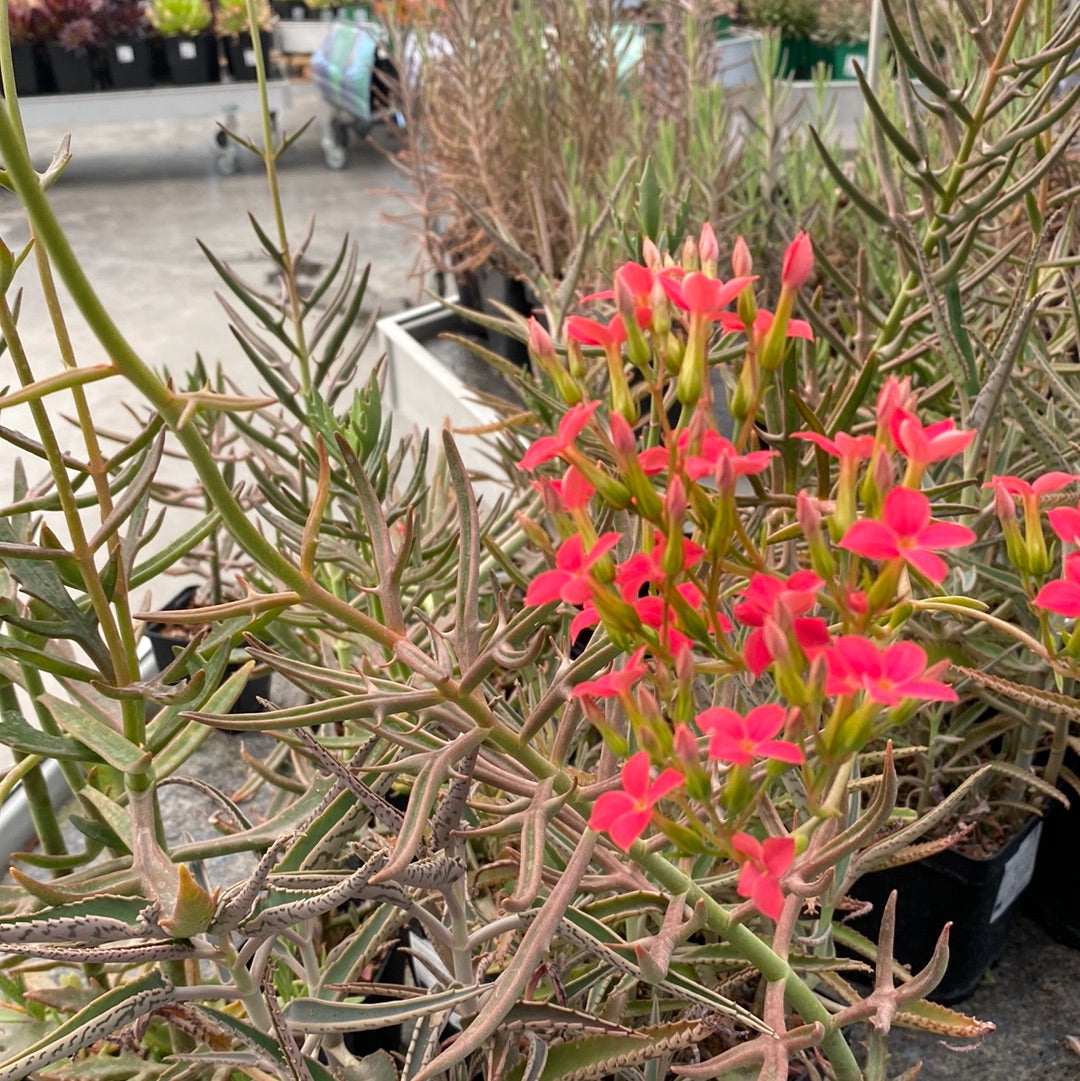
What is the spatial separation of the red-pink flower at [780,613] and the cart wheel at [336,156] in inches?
167

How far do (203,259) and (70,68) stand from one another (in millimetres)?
1388

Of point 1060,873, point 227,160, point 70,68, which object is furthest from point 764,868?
point 70,68

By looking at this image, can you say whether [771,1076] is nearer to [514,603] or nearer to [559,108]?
[514,603]

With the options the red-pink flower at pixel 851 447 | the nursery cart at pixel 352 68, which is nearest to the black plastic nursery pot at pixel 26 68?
the nursery cart at pixel 352 68

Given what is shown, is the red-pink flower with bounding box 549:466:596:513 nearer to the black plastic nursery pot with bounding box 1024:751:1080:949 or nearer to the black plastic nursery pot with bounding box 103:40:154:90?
the black plastic nursery pot with bounding box 1024:751:1080:949

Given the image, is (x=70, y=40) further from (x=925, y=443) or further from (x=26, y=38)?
(x=925, y=443)

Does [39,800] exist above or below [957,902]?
above

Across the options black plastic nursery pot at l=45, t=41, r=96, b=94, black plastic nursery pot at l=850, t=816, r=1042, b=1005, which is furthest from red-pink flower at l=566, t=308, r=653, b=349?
black plastic nursery pot at l=45, t=41, r=96, b=94

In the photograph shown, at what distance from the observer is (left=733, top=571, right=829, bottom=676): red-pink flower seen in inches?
12.1

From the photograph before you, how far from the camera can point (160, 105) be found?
12.9ft

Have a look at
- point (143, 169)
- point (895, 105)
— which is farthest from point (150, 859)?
point (143, 169)

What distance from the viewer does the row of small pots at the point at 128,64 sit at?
385cm

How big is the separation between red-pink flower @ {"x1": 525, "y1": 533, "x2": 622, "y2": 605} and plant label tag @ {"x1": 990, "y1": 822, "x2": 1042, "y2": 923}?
535 mm

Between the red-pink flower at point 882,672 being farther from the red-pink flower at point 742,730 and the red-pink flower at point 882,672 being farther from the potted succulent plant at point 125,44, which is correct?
the potted succulent plant at point 125,44
